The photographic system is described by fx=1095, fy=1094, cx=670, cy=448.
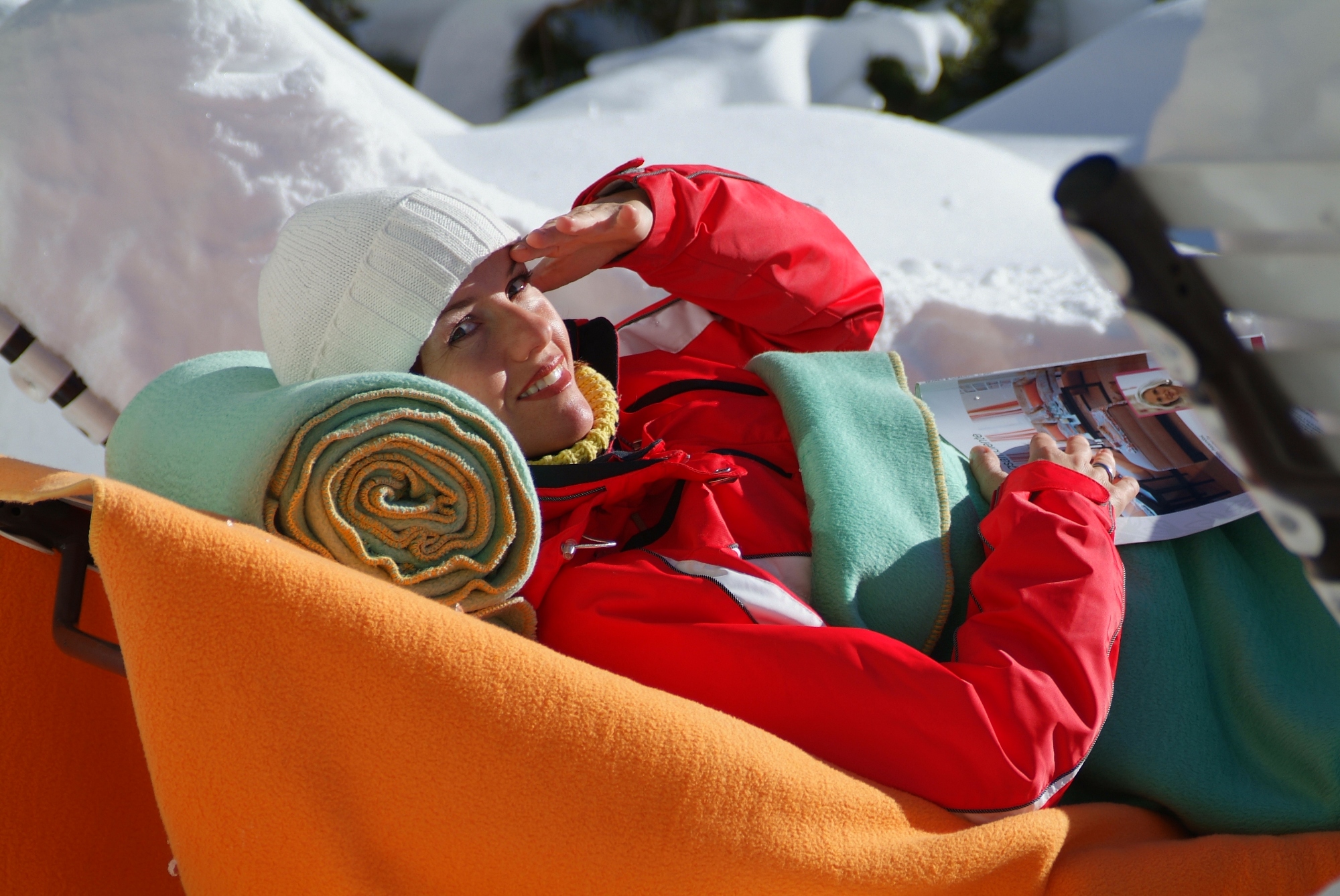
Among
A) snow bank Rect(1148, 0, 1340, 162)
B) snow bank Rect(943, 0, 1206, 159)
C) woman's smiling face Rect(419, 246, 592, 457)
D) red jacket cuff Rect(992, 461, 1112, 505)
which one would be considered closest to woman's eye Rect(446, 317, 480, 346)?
woman's smiling face Rect(419, 246, 592, 457)

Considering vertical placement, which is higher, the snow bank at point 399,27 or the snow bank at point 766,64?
the snow bank at point 399,27

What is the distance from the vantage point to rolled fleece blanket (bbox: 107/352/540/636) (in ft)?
2.66

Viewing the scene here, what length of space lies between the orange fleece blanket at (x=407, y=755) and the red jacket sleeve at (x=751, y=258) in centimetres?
64

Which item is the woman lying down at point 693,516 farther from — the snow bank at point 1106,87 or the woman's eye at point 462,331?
the snow bank at point 1106,87

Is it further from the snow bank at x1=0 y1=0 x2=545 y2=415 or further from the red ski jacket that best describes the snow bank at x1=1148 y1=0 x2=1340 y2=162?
the snow bank at x1=0 y1=0 x2=545 y2=415

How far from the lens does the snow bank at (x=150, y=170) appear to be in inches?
55.9

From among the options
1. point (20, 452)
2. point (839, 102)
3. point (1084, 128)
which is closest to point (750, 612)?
point (20, 452)

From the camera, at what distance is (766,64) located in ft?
12.3

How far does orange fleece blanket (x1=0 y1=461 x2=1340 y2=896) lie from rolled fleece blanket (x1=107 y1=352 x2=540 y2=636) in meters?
0.06

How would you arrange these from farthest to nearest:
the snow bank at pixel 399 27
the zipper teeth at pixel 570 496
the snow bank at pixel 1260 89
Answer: the snow bank at pixel 399 27 → the zipper teeth at pixel 570 496 → the snow bank at pixel 1260 89

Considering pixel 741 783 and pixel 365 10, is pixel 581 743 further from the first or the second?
pixel 365 10

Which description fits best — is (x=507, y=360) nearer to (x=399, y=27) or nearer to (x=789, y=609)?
(x=789, y=609)

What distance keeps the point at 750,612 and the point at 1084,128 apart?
10.1 feet

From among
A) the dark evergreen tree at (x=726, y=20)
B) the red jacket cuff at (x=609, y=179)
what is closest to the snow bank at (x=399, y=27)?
the dark evergreen tree at (x=726, y=20)
